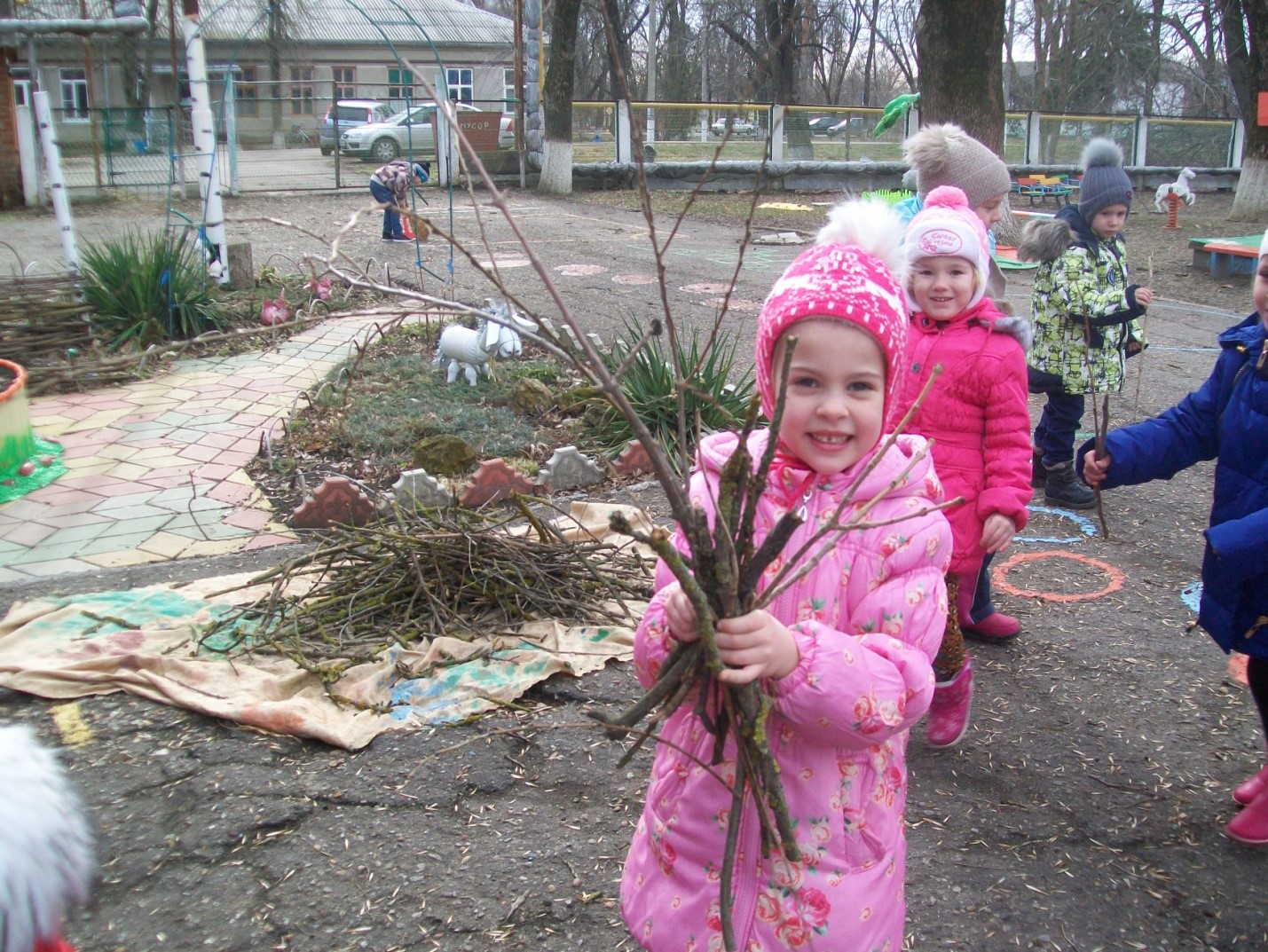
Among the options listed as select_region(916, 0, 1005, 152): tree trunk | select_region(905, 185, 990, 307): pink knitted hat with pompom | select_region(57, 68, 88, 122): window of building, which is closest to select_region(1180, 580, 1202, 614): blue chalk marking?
select_region(905, 185, 990, 307): pink knitted hat with pompom

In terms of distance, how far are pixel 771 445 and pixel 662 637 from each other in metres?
0.41

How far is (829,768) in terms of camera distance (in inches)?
66.0

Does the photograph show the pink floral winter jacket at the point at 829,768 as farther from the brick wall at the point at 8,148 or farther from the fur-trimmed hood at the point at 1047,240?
the brick wall at the point at 8,148

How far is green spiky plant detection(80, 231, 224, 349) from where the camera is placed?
736cm

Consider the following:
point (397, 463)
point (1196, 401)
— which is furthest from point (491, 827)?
point (397, 463)

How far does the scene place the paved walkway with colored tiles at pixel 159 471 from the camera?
4516 millimetres

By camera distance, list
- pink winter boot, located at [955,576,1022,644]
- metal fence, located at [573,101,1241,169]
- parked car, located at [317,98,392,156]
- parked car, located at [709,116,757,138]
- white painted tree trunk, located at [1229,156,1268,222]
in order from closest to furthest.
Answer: pink winter boot, located at [955,576,1022,644]
white painted tree trunk, located at [1229,156,1268,222]
metal fence, located at [573,101,1241,169]
parked car, located at [709,116,757,138]
parked car, located at [317,98,392,156]

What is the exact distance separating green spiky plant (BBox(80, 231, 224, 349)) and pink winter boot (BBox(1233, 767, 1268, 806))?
22.3ft

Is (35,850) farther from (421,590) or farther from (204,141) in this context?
(204,141)

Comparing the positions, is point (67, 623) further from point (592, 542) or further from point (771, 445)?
point (771, 445)

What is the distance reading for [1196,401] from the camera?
8.98 ft

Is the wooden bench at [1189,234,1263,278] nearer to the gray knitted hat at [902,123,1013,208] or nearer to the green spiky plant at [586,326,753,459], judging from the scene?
the green spiky plant at [586,326,753,459]

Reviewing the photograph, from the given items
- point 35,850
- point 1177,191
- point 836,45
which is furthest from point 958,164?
point 836,45

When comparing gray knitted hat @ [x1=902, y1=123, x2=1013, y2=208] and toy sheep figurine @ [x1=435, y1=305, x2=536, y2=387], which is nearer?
gray knitted hat @ [x1=902, y1=123, x2=1013, y2=208]
